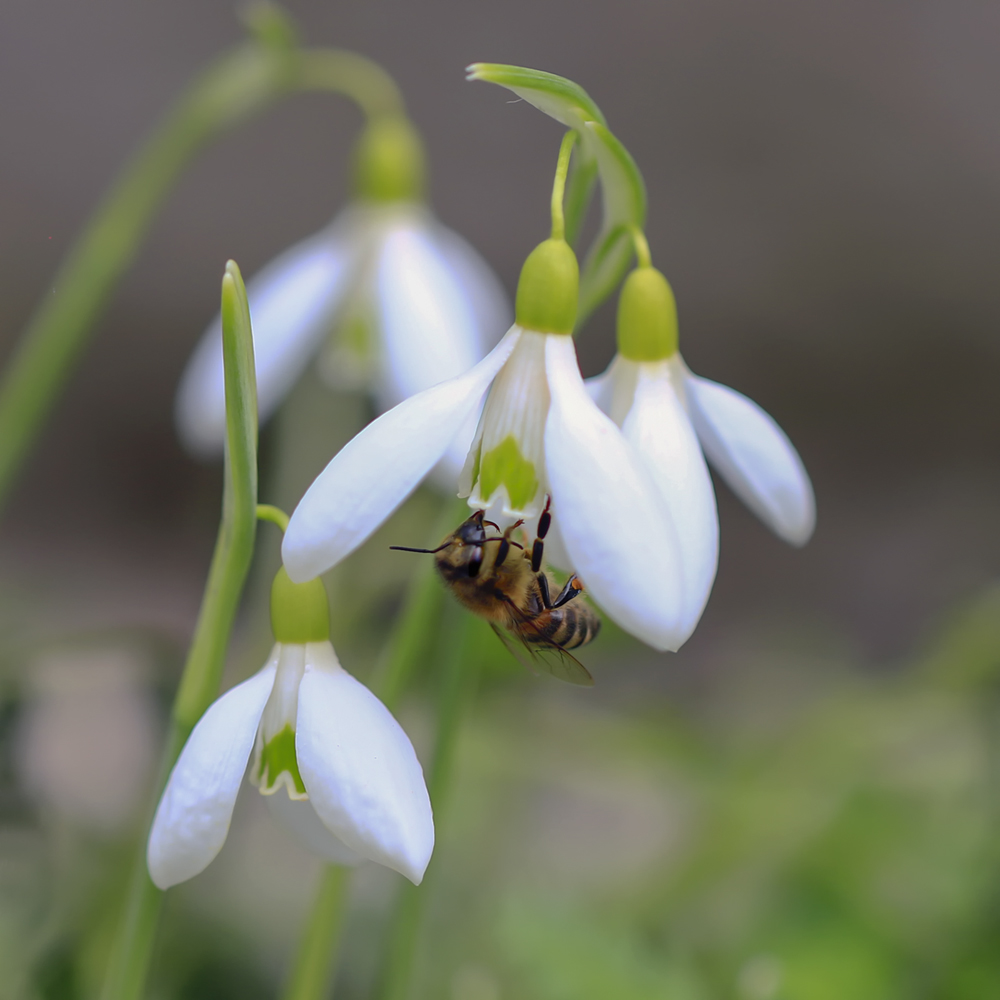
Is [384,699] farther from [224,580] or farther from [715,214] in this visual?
[715,214]

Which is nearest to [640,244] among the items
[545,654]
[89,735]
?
[545,654]

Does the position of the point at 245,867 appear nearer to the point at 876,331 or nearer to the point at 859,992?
the point at 859,992

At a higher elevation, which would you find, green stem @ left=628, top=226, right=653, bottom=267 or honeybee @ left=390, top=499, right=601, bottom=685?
green stem @ left=628, top=226, right=653, bottom=267

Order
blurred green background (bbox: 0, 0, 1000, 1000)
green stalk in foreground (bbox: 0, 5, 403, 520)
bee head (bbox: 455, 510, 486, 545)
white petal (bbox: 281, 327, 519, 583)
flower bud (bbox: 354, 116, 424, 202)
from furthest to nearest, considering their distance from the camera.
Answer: blurred green background (bbox: 0, 0, 1000, 1000) → flower bud (bbox: 354, 116, 424, 202) → green stalk in foreground (bbox: 0, 5, 403, 520) → bee head (bbox: 455, 510, 486, 545) → white petal (bbox: 281, 327, 519, 583)

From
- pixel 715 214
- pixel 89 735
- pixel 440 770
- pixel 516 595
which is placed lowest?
pixel 89 735

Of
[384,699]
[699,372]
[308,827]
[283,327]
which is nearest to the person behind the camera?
[308,827]

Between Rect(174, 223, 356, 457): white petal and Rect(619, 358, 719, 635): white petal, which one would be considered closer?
Rect(619, 358, 719, 635): white petal

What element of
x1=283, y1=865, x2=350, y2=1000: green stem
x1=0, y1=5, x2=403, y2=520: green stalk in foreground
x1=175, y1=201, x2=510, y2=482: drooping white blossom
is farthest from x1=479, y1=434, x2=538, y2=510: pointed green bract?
x1=0, y1=5, x2=403, y2=520: green stalk in foreground

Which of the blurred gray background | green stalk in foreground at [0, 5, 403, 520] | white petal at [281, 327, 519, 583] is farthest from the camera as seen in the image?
the blurred gray background

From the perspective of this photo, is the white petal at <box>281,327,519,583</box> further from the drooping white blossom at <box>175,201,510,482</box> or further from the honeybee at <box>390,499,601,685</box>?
the drooping white blossom at <box>175,201,510,482</box>
